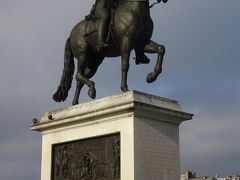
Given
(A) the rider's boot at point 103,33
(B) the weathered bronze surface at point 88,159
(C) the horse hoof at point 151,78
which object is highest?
(A) the rider's boot at point 103,33

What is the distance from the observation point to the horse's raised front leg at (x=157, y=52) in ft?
46.3

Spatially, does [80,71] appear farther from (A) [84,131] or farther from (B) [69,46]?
(A) [84,131]

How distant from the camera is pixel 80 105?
1430cm

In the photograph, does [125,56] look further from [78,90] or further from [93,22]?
[78,90]

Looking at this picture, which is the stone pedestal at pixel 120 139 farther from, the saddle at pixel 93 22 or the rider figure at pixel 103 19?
the saddle at pixel 93 22

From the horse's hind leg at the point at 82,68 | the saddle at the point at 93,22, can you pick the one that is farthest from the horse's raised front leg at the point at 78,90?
the saddle at the point at 93,22

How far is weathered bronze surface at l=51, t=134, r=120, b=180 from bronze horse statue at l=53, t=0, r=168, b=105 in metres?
1.30

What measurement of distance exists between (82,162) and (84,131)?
2.42ft

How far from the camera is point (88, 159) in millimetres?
13812

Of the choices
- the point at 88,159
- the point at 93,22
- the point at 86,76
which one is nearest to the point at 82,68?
the point at 86,76

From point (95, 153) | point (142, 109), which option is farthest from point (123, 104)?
point (95, 153)

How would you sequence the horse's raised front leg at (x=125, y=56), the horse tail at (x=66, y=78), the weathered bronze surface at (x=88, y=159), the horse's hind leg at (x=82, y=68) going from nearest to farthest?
the weathered bronze surface at (x=88, y=159), the horse's raised front leg at (x=125, y=56), the horse's hind leg at (x=82, y=68), the horse tail at (x=66, y=78)

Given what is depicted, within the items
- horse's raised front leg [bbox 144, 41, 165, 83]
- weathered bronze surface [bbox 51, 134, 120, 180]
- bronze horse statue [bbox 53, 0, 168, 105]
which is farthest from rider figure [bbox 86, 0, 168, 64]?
weathered bronze surface [bbox 51, 134, 120, 180]

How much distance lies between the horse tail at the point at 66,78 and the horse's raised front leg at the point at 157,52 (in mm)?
2610
